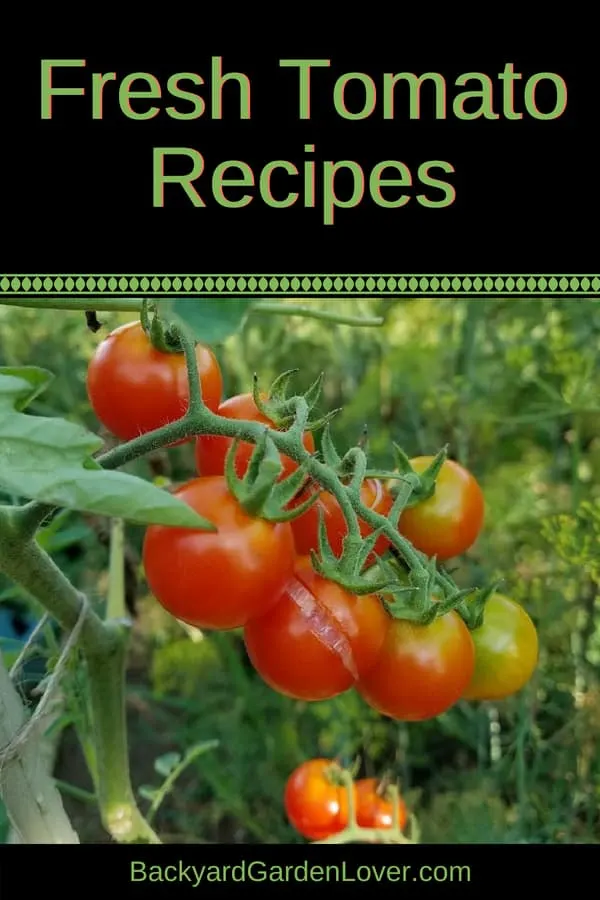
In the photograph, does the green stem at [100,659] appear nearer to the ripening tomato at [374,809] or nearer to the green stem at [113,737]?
the green stem at [113,737]

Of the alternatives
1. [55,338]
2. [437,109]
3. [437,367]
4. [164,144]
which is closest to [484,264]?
[437,109]

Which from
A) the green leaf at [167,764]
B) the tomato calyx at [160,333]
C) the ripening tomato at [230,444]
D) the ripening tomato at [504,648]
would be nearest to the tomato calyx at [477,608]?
the ripening tomato at [504,648]

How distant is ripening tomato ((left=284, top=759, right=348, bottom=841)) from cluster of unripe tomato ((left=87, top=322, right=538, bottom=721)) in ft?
1.41

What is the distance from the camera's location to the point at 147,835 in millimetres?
692

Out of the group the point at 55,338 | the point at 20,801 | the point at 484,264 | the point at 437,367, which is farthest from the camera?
the point at 55,338

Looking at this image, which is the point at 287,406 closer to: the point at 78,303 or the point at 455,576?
the point at 78,303

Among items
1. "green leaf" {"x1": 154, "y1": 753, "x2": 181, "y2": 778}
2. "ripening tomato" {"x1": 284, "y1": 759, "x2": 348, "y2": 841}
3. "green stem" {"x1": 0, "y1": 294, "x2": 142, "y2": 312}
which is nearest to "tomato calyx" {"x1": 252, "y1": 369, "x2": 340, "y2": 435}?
"green stem" {"x1": 0, "y1": 294, "x2": 142, "y2": 312}

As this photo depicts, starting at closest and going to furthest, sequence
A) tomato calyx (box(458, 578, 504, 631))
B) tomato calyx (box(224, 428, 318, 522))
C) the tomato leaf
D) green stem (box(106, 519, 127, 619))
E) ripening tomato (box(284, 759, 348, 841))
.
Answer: the tomato leaf, tomato calyx (box(224, 428, 318, 522)), tomato calyx (box(458, 578, 504, 631)), green stem (box(106, 519, 127, 619)), ripening tomato (box(284, 759, 348, 841))

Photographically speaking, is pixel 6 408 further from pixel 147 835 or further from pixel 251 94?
pixel 147 835

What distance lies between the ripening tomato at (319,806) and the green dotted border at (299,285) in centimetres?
58

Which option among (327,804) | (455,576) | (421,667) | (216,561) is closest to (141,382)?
(216,561)

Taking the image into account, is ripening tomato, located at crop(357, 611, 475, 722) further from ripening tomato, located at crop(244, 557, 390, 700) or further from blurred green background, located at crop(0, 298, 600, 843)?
blurred green background, located at crop(0, 298, 600, 843)

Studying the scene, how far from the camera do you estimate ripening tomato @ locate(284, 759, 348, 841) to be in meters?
0.95

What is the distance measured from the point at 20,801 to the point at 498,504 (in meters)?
0.80
